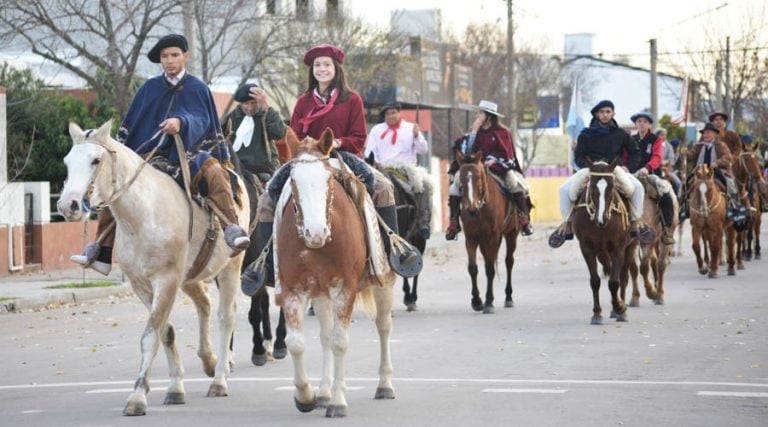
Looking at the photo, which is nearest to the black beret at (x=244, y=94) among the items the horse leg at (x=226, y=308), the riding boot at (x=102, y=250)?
the horse leg at (x=226, y=308)

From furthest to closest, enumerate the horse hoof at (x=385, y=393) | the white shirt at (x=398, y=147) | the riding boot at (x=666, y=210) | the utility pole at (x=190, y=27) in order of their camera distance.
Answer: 1. the utility pole at (x=190, y=27)
2. the riding boot at (x=666, y=210)
3. the white shirt at (x=398, y=147)
4. the horse hoof at (x=385, y=393)

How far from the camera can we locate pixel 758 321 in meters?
16.6

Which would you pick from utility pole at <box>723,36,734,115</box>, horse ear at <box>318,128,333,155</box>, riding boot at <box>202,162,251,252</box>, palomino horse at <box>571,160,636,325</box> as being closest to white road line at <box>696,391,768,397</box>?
horse ear at <box>318,128,333,155</box>

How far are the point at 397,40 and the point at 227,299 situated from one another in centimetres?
2776

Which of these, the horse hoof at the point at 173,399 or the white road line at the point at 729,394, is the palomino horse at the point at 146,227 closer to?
the horse hoof at the point at 173,399

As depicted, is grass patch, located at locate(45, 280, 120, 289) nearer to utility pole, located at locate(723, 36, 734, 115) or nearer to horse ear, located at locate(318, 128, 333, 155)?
horse ear, located at locate(318, 128, 333, 155)

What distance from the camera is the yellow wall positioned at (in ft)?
169

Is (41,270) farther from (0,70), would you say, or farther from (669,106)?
(669,106)

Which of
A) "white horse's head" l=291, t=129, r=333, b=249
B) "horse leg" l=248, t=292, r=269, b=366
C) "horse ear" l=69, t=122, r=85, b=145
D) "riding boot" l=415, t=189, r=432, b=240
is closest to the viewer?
"white horse's head" l=291, t=129, r=333, b=249

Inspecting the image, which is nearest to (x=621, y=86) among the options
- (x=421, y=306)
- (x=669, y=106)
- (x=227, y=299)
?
(x=669, y=106)

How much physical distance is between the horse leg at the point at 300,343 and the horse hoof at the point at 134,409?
1068 mm

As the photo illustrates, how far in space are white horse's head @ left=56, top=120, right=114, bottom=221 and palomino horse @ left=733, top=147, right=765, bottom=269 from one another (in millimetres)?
17424

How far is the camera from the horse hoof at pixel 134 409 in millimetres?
10383

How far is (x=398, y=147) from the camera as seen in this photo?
19.6 meters
